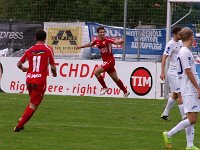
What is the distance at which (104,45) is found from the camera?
78.1 ft

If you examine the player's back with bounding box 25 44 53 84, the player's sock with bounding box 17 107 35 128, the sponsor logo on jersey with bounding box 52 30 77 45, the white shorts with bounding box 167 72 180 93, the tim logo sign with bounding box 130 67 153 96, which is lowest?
the tim logo sign with bounding box 130 67 153 96

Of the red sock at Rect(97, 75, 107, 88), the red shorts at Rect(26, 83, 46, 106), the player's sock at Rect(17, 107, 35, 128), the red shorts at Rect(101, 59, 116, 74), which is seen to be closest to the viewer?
the player's sock at Rect(17, 107, 35, 128)

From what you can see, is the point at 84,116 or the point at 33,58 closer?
the point at 33,58

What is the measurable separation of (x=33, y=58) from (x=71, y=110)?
200 inches

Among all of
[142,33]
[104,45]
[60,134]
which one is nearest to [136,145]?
[60,134]

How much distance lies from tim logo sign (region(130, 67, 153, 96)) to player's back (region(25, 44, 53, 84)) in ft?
35.9

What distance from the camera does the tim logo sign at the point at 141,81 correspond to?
25781mm

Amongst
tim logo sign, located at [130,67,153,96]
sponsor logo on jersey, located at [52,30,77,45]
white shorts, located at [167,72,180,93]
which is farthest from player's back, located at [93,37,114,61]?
sponsor logo on jersey, located at [52,30,77,45]

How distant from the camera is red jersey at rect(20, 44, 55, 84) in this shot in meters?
15.1

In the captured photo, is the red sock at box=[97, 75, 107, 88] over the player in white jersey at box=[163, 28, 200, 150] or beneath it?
beneath

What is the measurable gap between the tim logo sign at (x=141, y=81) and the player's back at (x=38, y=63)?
430 inches

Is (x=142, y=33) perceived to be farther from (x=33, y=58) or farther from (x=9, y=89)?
(x=33, y=58)

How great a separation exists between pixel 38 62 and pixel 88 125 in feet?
7.00

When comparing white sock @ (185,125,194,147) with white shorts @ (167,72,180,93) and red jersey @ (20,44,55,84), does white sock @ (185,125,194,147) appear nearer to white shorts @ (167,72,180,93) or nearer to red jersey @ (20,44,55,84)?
red jersey @ (20,44,55,84)
